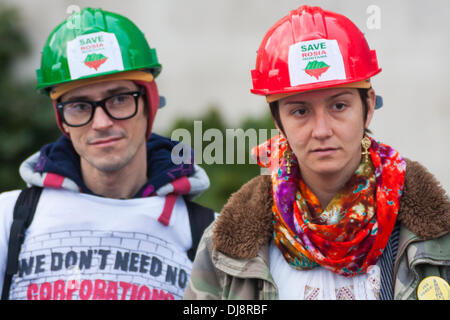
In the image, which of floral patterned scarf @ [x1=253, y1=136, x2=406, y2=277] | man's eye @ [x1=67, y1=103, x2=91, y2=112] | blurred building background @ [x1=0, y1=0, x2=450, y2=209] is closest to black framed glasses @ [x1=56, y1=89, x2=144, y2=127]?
man's eye @ [x1=67, y1=103, x2=91, y2=112]

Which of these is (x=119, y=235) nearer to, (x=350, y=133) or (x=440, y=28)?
(x=350, y=133)

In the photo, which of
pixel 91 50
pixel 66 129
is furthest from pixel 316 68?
pixel 66 129

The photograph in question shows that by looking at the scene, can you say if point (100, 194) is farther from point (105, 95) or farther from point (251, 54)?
point (251, 54)

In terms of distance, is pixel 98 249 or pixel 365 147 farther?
pixel 98 249

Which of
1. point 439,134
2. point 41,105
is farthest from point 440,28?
point 41,105

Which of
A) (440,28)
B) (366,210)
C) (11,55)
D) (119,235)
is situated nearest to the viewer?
(366,210)

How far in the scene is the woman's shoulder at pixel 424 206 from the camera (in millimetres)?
2879

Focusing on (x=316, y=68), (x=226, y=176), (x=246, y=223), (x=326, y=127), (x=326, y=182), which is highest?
(x=316, y=68)

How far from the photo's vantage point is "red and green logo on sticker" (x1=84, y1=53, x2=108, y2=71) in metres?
3.95

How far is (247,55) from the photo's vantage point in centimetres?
926

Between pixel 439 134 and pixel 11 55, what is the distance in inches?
239

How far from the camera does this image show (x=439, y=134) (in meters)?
8.31

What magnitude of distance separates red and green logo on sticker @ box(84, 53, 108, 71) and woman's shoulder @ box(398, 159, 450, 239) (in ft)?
6.34

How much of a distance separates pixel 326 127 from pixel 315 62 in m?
0.31
